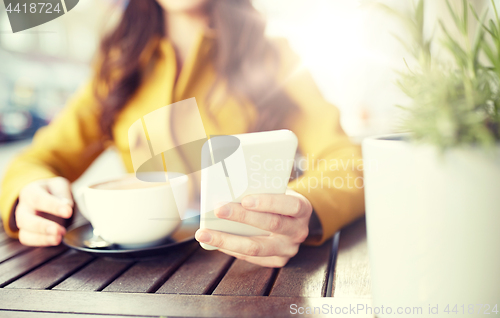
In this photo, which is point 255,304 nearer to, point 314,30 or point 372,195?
point 372,195

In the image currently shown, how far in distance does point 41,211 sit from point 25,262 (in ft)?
0.41

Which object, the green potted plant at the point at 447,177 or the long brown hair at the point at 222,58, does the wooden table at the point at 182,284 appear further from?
the long brown hair at the point at 222,58

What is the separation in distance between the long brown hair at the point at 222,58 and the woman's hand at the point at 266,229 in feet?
1.65

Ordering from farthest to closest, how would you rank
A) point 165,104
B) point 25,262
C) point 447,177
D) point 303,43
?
1. point 303,43
2. point 165,104
3. point 25,262
4. point 447,177

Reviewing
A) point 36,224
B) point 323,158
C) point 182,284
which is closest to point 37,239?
point 36,224

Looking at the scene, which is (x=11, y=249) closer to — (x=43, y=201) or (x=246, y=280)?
(x=43, y=201)

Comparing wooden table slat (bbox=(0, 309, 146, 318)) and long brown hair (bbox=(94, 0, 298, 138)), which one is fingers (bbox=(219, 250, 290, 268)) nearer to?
wooden table slat (bbox=(0, 309, 146, 318))

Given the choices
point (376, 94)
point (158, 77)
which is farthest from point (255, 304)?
point (376, 94)

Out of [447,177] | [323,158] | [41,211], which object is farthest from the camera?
[323,158]

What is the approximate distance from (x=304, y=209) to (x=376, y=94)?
99.9 inches

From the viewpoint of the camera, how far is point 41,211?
538 mm

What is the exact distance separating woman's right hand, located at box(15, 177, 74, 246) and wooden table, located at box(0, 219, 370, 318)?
1.1 inches

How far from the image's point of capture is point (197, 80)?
92 centimetres

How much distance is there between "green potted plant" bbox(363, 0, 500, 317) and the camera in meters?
0.20
